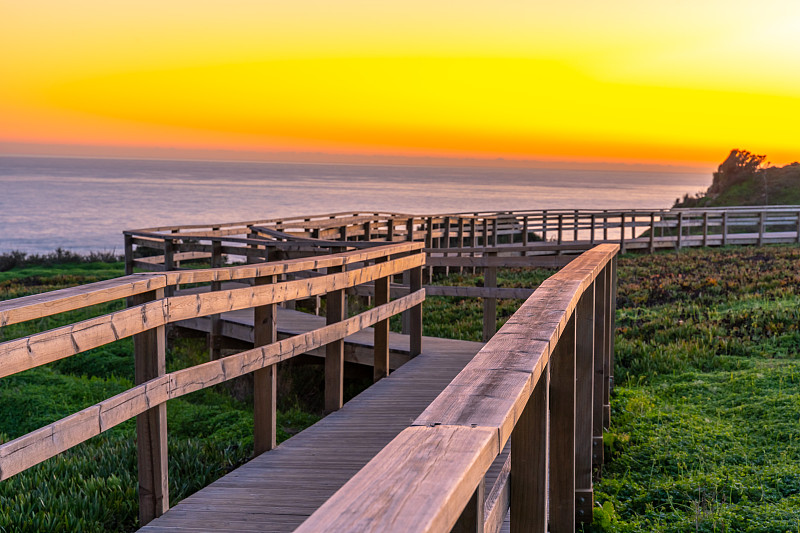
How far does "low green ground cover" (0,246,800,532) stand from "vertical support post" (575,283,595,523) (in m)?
0.20

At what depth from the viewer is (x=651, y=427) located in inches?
239

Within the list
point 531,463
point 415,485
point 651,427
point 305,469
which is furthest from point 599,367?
point 415,485

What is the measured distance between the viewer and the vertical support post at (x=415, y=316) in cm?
795

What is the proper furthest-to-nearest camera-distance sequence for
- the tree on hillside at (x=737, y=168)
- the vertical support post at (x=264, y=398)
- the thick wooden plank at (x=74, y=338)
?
the tree on hillside at (x=737, y=168) < the vertical support post at (x=264, y=398) < the thick wooden plank at (x=74, y=338)

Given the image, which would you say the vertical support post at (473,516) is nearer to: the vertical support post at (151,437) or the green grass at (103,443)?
the vertical support post at (151,437)

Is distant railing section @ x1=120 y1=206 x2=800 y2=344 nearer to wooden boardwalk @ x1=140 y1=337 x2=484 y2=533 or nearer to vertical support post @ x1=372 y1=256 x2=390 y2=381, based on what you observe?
vertical support post @ x1=372 y1=256 x2=390 y2=381

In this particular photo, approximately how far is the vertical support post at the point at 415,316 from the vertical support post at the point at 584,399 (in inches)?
144

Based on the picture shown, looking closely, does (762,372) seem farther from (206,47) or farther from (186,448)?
(206,47)

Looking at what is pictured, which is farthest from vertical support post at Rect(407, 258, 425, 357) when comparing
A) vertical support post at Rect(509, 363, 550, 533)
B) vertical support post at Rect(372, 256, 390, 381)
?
vertical support post at Rect(509, 363, 550, 533)

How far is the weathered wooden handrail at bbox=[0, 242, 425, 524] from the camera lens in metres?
3.04

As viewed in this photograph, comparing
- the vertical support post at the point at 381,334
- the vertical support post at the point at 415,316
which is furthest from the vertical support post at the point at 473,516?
the vertical support post at the point at 415,316

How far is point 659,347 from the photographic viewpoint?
8.71 m

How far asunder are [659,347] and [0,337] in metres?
9.79

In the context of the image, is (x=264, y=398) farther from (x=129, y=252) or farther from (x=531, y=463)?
(x=129, y=252)
